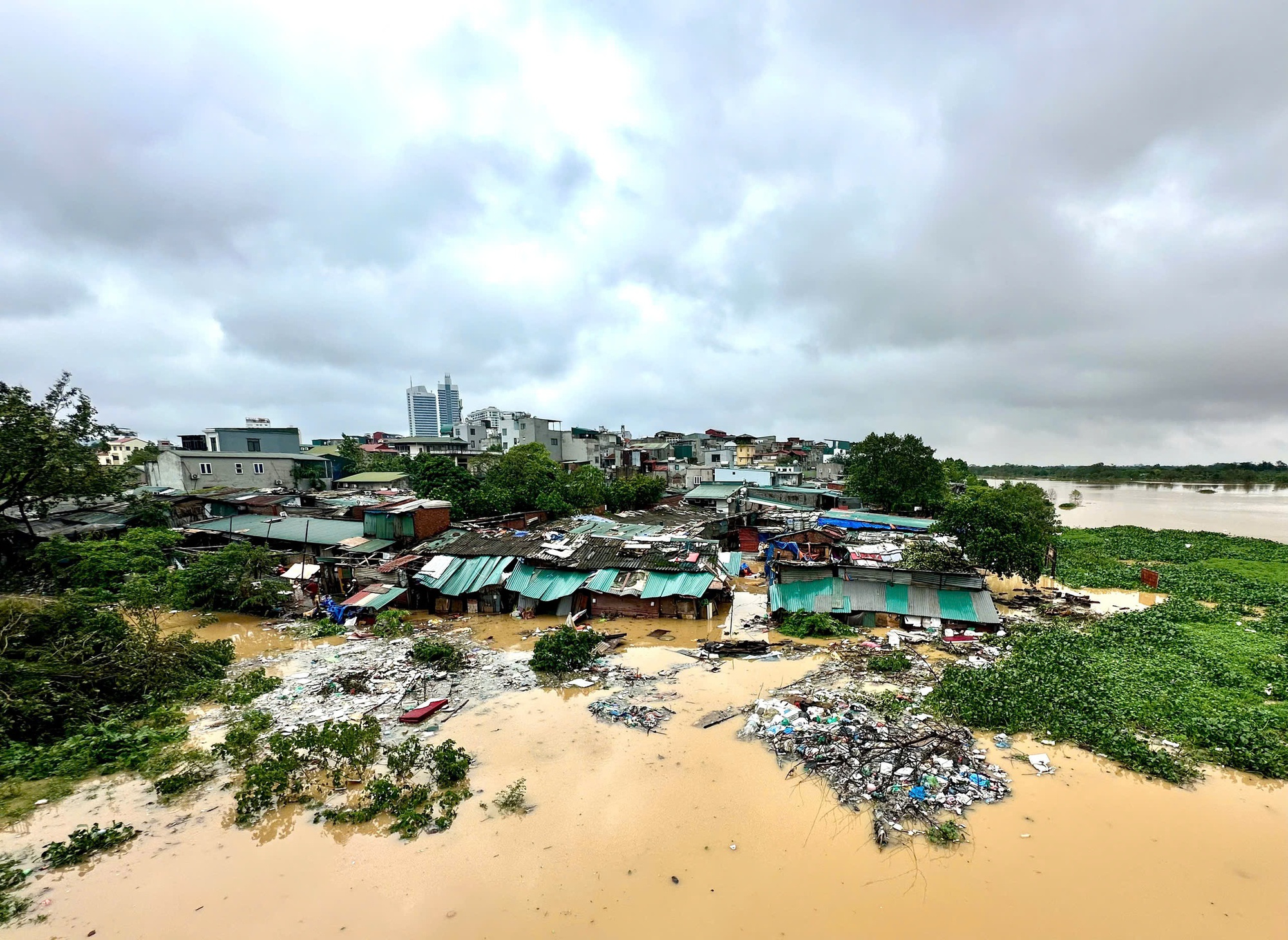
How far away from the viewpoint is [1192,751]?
9078 millimetres

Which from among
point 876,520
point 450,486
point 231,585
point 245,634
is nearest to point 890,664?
point 876,520

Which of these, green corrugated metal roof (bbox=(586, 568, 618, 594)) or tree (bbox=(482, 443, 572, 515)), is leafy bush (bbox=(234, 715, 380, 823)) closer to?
green corrugated metal roof (bbox=(586, 568, 618, 594))

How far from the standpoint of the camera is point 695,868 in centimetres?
694

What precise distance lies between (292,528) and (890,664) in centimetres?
2668

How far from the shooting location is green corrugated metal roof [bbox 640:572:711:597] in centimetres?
1716

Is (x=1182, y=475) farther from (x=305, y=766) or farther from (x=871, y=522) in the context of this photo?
(x=305, y=766)

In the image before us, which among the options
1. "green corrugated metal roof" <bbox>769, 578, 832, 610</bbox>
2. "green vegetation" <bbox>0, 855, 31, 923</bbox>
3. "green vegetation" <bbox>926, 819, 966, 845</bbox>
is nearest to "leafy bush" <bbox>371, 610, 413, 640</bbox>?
"green vegetation" <bbox>0, 855, 31, 923</bbox>

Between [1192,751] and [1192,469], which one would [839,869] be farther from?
[1192,469]

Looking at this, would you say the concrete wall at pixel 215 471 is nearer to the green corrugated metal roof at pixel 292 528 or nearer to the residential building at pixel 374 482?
the residential building at pixel 374 482

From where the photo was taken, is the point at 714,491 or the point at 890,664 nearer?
the point at 890,664

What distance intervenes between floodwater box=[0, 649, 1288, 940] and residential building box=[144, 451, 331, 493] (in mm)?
41068

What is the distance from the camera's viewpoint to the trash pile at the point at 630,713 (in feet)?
34.8

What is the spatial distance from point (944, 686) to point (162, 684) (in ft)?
60.0

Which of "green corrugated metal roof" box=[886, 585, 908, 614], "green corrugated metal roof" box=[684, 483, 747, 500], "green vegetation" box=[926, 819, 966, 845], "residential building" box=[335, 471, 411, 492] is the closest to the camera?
"green vegetation" box=[926, 819, 966, 845]
